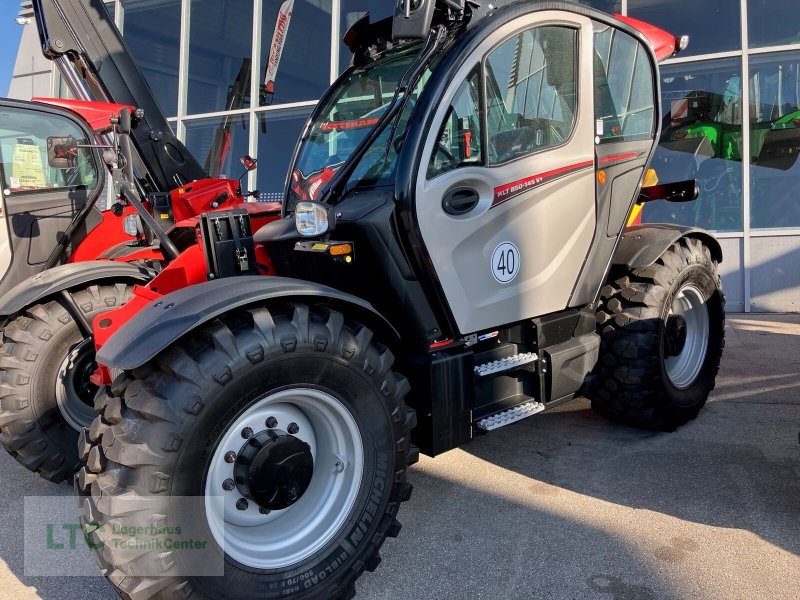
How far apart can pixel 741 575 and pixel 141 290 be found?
9.39ft

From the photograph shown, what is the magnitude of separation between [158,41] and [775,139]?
10.7 meters

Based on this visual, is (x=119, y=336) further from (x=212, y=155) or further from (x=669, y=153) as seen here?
(x=212, y=155)

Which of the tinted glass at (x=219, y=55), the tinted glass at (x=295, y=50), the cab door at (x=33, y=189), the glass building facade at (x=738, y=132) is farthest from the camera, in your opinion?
the tinted glass at (x=219, y=55)

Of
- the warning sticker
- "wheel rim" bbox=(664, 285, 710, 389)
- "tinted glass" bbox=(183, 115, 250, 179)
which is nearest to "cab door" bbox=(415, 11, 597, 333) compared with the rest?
"wheel rim" bbox=(664, 285, 710, 389)

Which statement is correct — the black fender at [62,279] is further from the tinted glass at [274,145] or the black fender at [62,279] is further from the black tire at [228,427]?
the tinted glass at [274,145]

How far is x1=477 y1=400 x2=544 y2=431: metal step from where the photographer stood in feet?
9.82

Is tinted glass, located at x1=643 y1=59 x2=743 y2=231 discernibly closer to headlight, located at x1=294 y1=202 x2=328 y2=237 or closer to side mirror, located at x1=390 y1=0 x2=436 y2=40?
side mirror, located at x1=390 y1=0 x2=436 y2=40

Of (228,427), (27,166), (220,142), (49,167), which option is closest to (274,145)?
(220,142)

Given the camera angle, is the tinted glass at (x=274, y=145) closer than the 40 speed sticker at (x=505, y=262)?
No

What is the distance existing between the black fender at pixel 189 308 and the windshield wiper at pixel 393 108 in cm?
56

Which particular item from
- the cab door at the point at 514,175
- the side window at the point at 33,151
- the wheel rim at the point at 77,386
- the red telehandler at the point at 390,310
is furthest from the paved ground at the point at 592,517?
the side window at the point at 33,151

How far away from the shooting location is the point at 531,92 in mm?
3113

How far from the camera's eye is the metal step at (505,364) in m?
3.02

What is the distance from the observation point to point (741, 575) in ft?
8.09
